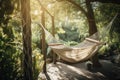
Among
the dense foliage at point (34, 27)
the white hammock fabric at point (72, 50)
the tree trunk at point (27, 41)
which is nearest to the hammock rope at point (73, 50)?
the white hammock fabric at point (72, 50)

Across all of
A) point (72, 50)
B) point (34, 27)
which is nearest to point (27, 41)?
point (72, 50)

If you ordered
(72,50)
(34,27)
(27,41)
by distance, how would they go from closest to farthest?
(27,41) → (72,50) → (34,27)

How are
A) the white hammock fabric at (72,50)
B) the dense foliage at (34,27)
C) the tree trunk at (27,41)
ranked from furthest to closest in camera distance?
the white hammock fabric at (72,50)
the dense foliage at (34,27)
the tree trunk at (27,41)

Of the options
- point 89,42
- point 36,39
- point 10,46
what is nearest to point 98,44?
point 89,42

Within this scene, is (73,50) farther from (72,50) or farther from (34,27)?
(34,27)

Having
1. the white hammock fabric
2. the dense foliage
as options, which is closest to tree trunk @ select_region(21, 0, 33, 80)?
the dense foliage

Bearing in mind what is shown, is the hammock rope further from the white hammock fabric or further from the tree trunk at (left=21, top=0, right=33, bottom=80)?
the tree trunk at (left=21, top=0, right=33, bottom=80)

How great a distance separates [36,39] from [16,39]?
25.7 feet

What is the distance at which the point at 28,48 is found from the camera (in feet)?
12.9

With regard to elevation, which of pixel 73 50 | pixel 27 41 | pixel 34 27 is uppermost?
pixel 27 41

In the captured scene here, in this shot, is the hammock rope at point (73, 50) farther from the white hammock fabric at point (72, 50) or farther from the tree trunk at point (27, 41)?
the tree trunk at point (27, 41)

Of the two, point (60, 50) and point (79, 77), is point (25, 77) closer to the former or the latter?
point (60, 50)

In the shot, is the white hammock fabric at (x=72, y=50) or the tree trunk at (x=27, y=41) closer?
the tree trunk at (x=27, y=41)

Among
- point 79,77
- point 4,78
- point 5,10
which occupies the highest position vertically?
point 5,10
